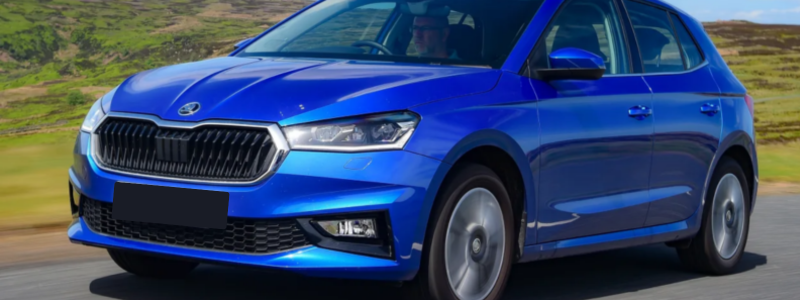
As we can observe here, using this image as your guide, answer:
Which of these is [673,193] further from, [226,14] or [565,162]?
[226,14]

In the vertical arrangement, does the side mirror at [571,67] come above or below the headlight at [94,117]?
above

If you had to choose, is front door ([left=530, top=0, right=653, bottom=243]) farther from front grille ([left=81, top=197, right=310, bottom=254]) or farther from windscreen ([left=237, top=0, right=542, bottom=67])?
front grille ([left=81, top=197, right=310, bottom=254])

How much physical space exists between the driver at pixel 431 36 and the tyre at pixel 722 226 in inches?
78.5

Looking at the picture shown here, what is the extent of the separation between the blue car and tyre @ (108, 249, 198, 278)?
0.4 inches

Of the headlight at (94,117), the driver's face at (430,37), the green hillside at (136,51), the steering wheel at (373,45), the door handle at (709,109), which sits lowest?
the green hillside at (136,51)

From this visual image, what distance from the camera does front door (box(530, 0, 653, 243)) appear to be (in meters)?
5.32

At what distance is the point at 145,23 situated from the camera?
9612cm

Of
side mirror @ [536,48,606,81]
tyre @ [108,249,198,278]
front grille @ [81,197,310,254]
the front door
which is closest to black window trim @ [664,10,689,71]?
the front door

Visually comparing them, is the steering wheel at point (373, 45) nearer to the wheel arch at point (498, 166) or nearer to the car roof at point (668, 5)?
the wheel arch at point (498, 166)

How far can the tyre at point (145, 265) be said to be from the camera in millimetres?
5641

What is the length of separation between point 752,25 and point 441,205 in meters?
72.6

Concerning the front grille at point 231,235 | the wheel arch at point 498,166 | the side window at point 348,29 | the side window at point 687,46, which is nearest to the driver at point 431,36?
the side window at point 348,29

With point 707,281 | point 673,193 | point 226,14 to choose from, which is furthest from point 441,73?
point 226,14

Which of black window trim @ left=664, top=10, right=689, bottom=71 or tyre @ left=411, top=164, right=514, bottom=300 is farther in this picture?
black window trim @ left=664, top=10, right=689, bottom=71
